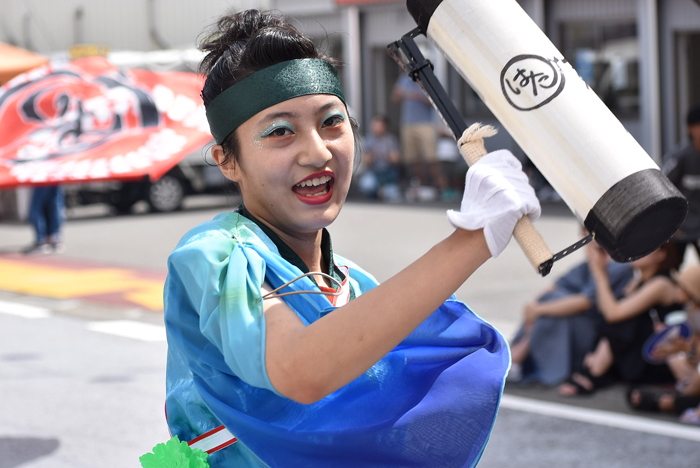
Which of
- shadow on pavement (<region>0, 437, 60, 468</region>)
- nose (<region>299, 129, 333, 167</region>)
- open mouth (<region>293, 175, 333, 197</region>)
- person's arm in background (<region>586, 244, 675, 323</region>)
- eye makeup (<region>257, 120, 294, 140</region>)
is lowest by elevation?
shadow on pavement (<region>0, 437, 60, 468</region>)

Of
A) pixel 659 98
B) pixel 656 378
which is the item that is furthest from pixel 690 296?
pixel 659 98

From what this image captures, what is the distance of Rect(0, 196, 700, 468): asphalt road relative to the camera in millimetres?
4891

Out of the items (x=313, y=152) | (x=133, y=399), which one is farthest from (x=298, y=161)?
(x=133, y=399)

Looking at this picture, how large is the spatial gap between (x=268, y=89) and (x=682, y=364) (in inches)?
177

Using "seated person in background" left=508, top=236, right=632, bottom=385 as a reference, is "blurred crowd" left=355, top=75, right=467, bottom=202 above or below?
below

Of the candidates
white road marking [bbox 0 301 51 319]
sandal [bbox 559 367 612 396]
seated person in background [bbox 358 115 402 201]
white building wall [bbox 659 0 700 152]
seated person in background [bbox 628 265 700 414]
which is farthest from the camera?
seated person in background [bbox 358 115 402 201]

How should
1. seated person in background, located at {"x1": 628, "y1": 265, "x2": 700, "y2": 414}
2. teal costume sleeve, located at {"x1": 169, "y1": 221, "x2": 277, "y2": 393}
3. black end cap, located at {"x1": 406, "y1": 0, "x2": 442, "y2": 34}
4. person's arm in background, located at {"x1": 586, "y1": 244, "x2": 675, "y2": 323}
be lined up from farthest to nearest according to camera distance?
person's arm in background, located at {"x1": 586, "y1": 244, "x2": 675, "y2": 323}, seated person in background, located at {"x1": 628, "y1": 265, "x2": 700, "y2": 414}, black end cap, located at {"x1": 406, "y1": 0, "x2": 442, "y2": 34}, teal costume sleeve, located at {"x1": 169, "y1": 221, "x2": 277, "y2": 393}

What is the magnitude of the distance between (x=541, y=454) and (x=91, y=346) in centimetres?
401

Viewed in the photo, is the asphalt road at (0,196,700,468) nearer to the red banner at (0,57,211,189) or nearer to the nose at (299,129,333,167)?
the red banner at (0,57,211,189)

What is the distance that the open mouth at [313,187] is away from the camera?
67.1 inches

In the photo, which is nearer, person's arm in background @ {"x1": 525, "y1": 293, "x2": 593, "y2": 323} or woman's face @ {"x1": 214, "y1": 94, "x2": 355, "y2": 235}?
woman's face @ {"x1": 214, "y1": 94, "x2": 355, "y2": 235}

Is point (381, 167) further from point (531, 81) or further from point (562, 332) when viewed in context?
point (531, 81)

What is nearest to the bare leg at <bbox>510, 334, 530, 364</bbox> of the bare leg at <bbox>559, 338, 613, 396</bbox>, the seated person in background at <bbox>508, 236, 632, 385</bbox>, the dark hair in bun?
the seated person in background at <bbox>508, 236, 632, 385</bbox>

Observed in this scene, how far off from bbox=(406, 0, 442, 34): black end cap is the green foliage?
0.88 meters
